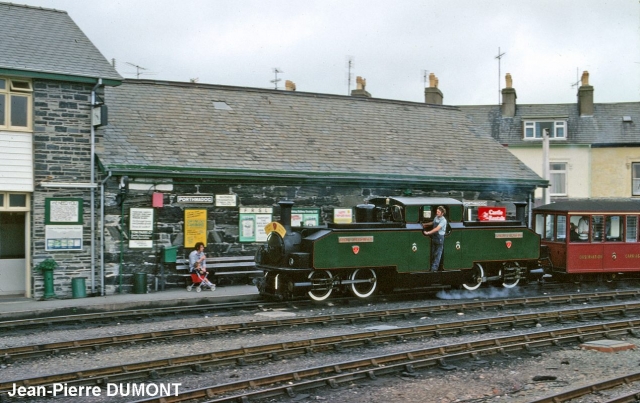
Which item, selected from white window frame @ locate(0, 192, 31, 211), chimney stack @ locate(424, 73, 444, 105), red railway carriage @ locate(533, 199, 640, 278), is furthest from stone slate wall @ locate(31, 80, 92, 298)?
chimney stack @ locate(424, 73, 444, 105)

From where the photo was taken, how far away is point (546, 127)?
3403 centimetres

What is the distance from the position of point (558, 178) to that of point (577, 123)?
10.0 ft

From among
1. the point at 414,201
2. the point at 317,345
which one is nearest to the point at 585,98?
the point at 414,201

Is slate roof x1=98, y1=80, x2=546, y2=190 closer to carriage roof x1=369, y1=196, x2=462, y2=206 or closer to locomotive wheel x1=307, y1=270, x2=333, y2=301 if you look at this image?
carriage roof x1=369, y1=196, x2=462, y2=206

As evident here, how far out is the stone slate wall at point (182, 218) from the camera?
16078mm

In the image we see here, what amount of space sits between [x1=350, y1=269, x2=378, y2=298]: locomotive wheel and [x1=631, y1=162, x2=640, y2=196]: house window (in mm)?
22338

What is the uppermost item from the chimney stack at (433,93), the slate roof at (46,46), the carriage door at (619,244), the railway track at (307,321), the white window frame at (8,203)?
the chimney stack at (433,93)

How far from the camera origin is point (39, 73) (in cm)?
1512

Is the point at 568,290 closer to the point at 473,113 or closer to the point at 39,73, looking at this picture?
the point at 39,73

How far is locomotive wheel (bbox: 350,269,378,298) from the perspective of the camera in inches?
579

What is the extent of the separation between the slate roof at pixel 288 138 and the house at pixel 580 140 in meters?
9.38

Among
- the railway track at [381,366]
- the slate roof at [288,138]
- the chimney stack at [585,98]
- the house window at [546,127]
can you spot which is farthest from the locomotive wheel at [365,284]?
the chimney stack at [585,98]

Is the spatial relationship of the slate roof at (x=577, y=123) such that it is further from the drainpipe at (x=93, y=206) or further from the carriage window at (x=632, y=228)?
the drainpipe at (x=93, y=206)

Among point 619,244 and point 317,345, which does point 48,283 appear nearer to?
point 317,345
